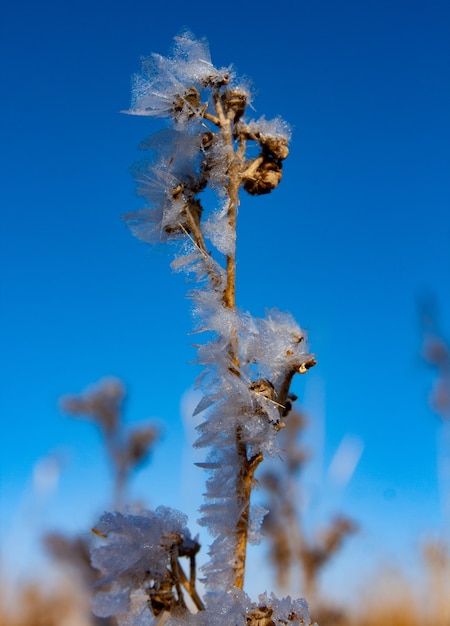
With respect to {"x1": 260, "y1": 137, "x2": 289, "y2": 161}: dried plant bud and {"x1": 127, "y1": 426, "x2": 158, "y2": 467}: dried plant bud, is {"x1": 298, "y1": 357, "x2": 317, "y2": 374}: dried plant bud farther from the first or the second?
{"x1": 127, "y1": 426, "x2": 158, "y2": 467}: dried plant bud

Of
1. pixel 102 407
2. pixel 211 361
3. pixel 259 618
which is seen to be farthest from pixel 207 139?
pixel 102 407

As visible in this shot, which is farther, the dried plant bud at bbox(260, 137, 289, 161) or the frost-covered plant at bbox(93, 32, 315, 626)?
the dried plant bud at bbox(260, 137, 289, 161)

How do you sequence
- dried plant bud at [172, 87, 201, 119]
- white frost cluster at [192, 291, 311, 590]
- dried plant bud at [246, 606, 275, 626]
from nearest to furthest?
1. dried plant bud at [246, 606, 275, 626]
2. white frost cluster at [192, 291, 311, 590]
3. dried plant bud at [172, 87, 201, 119]

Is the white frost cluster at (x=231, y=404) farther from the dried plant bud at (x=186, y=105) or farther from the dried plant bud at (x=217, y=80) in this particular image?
the dried plant bud at (x=217, y=80)

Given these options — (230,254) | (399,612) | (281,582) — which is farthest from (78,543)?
(230,254)

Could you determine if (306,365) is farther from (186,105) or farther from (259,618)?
(186,105)

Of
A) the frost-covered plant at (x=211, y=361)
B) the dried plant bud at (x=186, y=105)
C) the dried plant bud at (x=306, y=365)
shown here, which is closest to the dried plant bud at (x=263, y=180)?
the frost-covered plant at (x=211, y=361)

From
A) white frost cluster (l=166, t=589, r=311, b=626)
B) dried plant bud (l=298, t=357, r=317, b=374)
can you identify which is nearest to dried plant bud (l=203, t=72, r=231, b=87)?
dried plant bud (l=298, t=357, r=317, b=374)
